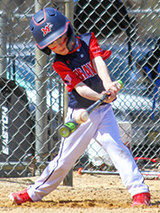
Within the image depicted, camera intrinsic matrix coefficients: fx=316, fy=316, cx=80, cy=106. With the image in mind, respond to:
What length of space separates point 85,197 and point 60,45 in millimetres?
1296

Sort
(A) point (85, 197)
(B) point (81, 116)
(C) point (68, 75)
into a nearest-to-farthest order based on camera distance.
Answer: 1. (B) point (81, 116)
2. (C) point (68, 75)
3. (A) point (85, 197)

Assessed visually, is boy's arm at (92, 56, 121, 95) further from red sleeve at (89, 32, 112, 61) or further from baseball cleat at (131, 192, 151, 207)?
baseball cleat at (131, 192, 151, 207)

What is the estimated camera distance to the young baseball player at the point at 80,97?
2.18m

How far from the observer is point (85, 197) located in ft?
8.79

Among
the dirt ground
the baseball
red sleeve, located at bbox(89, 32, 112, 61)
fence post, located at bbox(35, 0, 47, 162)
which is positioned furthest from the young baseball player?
fence post, located at bbox(35, 0, 47, 162)

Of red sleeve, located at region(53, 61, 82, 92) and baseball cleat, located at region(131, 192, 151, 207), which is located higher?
red sleeve, located at region(53, 61, 82, 92)

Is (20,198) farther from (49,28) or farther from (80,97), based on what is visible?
(49,28)

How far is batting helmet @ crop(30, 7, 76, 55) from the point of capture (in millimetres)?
2176

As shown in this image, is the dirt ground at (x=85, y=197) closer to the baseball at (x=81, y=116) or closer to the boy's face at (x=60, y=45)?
the baseball at (x=81, y=116)

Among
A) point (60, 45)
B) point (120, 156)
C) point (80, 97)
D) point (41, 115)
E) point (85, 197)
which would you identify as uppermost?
point (60, 45)

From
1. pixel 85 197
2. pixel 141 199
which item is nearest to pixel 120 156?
pixel 141 199

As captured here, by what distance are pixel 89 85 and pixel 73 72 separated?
15cm

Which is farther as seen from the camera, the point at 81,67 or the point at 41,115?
the point at 41,115

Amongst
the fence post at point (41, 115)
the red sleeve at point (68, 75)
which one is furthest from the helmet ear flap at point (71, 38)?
the fence post at point (41, 115)
